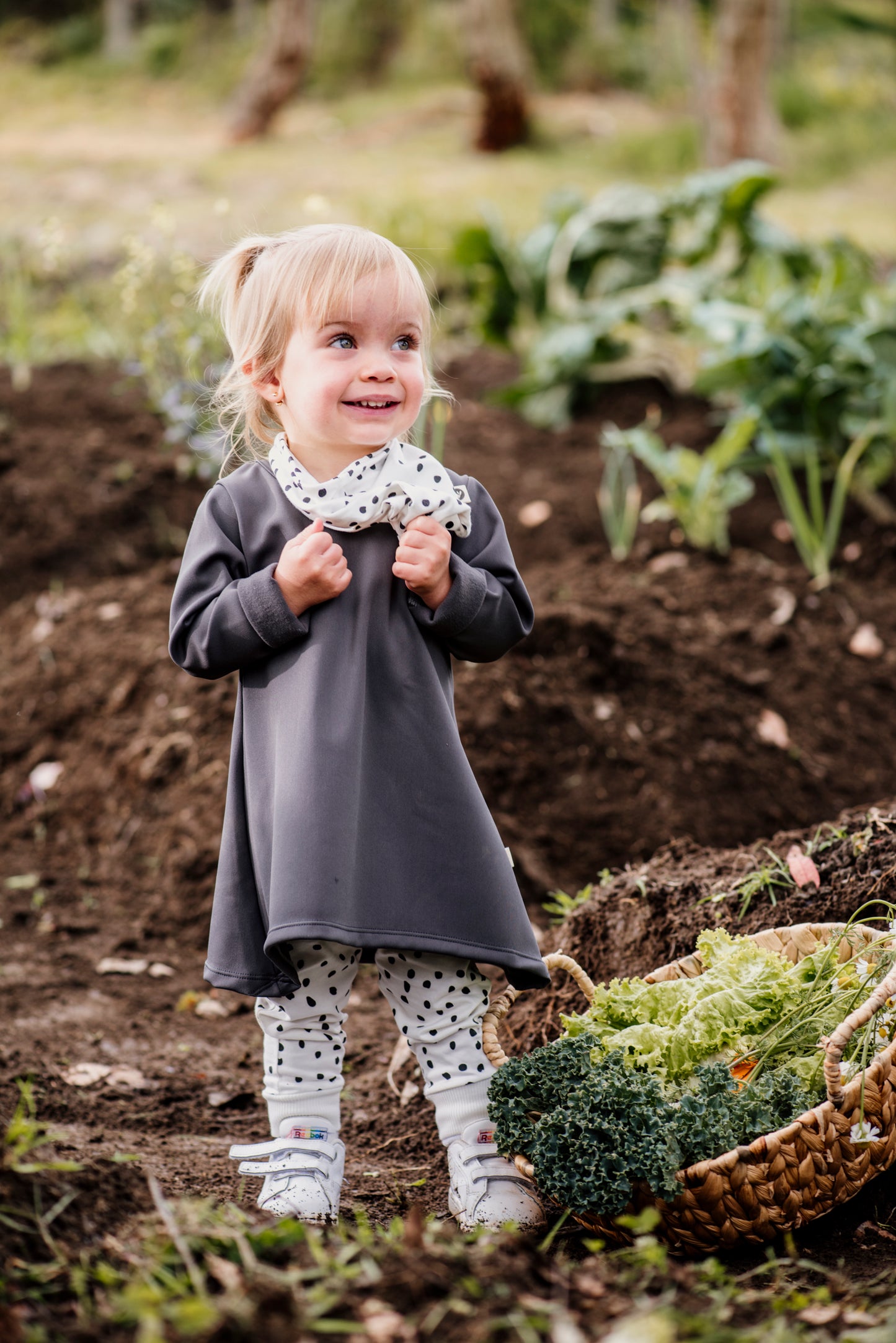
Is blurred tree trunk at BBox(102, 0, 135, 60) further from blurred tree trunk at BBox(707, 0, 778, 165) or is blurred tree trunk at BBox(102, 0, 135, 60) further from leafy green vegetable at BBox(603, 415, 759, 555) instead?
leafy green vegetable at BBox(603, 415, 759, 555)

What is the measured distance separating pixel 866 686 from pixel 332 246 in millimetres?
3051

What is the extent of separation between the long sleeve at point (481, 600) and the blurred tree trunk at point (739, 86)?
888cm

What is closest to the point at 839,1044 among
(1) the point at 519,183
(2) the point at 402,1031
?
(2) the point at 402,1031

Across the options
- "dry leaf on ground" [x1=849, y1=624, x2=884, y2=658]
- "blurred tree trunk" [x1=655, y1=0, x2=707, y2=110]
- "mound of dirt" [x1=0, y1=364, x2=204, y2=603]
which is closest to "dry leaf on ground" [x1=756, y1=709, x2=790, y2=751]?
"dry leaf on ground" [x1=849, y1=624, x2=884, y2=658]

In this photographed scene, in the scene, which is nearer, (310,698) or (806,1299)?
(806,1299)

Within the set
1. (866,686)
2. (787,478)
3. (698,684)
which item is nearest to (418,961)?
(698,684)

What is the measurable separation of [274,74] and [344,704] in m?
14.5

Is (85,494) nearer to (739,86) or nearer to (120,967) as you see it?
(120,967)

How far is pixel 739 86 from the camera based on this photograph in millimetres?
9852

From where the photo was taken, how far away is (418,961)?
2227 mm

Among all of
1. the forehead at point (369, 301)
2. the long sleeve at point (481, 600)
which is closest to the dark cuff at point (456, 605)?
the long sleeve at point (481, 600)

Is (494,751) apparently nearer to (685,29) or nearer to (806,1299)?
(806,1299)

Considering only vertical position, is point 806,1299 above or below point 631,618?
above

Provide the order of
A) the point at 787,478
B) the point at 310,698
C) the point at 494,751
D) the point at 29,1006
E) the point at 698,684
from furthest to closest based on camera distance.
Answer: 1. the point at 787,478
2. the point at 698,684
3. the point at 494,751
4. the point at 29,1006
5. the point at 310,698
